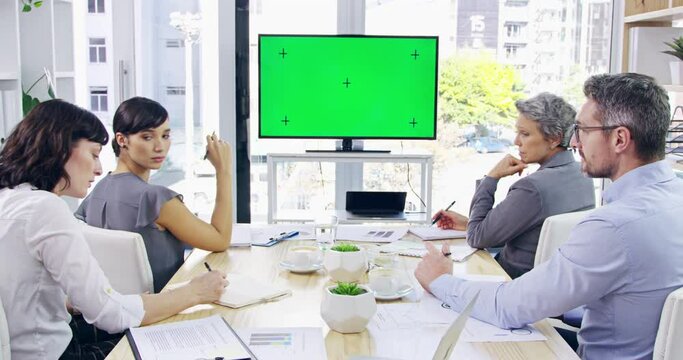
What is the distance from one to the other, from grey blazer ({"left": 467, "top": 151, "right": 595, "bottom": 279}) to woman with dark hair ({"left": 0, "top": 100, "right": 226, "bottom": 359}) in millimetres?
1074

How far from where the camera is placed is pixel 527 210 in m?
2.63

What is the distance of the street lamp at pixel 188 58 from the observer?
4.69m

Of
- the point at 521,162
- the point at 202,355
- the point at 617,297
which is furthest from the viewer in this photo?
the point at 521,162

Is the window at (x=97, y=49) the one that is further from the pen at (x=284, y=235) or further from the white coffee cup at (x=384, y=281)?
the white coffee cup at (x=384, y=281)

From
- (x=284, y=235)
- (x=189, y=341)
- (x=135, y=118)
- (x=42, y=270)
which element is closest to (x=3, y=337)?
(x=42, y=270)

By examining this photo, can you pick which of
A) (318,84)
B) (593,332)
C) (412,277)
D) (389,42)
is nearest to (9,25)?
(318,84)

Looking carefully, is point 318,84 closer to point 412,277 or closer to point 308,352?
point 412,277

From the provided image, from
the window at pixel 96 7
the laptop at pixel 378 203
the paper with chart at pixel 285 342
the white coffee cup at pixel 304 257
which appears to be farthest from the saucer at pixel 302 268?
the window at pixel 96 7

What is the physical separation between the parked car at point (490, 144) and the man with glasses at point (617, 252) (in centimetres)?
281

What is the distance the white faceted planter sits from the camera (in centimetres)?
208

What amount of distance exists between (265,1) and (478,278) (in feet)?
9.80

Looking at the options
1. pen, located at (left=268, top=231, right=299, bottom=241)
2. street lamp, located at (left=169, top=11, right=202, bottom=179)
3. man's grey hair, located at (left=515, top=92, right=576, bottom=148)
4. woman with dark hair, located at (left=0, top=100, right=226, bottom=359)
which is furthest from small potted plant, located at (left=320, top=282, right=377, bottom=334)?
street lamp, located at (left=169, top=11, right=202, bottom=179)

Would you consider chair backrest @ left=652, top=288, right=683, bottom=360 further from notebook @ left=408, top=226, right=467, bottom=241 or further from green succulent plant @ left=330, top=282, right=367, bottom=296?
notebook @ left=408, top=226, right=467, bottom=241

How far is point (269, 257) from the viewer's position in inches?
95.6
